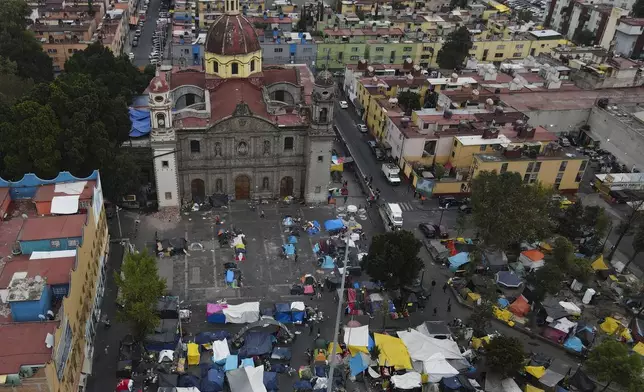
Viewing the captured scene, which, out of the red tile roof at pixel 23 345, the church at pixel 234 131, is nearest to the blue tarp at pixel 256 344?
the red tile roof at pixel 23 345

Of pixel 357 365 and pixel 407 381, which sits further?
pixel 357 365

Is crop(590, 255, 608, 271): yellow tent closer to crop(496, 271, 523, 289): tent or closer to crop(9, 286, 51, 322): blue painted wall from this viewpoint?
crop(496, 271, 523, 289): tent

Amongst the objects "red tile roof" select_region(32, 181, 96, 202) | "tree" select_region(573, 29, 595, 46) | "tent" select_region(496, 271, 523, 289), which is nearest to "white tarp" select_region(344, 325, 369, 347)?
"tent" select_region(496, 271, 523, 289)

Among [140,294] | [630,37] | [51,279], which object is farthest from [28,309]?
[630,37]

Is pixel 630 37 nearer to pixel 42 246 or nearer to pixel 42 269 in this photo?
pixel 42 246

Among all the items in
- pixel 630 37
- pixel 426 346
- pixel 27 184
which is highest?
pixel 630 37

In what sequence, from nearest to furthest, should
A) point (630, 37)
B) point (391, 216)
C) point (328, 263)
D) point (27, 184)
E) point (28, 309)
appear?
1. point (28, 309)
2. point (27, 184)
3. point (328, 263)
4. point (391, 216)
5. point (630, 37)

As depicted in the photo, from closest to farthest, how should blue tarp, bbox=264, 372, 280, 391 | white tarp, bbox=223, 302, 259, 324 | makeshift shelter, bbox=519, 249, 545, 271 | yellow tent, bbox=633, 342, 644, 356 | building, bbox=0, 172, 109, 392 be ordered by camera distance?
building, bbox=0, 172, 109, 392, blue tarp, bbox=264, 372, 280, 391, yellow tent, bbox=633, 342, 644, 356, white tarp, bbox=223, 302, 259, 324, makeshift shelter, bbox=519, 249, 545, 271
